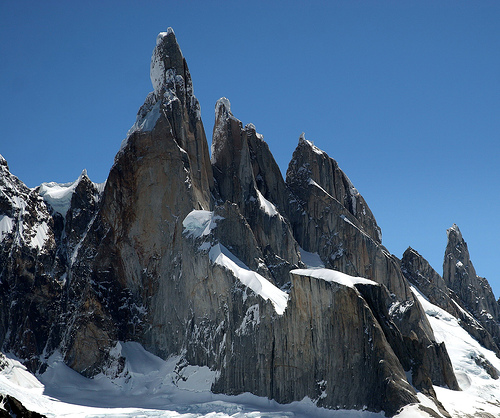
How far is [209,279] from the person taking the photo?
4023 inches

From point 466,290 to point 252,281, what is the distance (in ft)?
271


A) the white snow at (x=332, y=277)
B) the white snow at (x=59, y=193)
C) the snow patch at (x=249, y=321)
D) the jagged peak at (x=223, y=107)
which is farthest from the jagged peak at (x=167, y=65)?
the white snow at (x=332, y=277)

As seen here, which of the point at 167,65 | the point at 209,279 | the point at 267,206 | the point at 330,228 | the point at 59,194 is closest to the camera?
the point at 209,279

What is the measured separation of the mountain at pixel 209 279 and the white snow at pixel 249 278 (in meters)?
0.28

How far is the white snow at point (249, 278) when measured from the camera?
9644cm

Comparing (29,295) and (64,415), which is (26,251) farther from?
(64,415)

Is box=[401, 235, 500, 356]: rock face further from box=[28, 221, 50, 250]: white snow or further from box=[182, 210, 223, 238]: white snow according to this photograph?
box=[28, 221, 50, 250]: white snow

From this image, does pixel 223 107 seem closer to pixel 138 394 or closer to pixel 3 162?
pixel 3 162

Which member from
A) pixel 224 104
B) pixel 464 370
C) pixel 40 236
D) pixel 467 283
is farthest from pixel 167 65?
pixel 467 283

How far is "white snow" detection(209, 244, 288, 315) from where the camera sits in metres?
96.4

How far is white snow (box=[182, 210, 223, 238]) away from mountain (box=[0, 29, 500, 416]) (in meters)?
0.20

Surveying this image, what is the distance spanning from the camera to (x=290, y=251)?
124250 mm

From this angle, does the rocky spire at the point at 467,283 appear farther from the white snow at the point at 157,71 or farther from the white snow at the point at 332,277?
the white snow at the point at 157,71

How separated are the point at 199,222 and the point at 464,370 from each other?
4746cm
